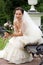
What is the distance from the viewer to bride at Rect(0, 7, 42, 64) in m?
6.20

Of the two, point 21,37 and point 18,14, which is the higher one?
point 18,14

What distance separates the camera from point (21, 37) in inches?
247

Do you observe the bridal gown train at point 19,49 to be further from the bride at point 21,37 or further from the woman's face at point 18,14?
the woman's face at point 18,14

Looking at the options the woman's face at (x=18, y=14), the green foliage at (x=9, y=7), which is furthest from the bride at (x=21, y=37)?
the green foliage at (x=9, y=7)

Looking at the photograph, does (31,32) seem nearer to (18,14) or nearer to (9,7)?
(18,14)

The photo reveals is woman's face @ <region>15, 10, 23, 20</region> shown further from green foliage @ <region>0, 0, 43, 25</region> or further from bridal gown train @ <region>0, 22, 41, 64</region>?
green foliage @ <region>0, 0, 43, 25</region>

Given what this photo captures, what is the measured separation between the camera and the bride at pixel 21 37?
20.3 ft

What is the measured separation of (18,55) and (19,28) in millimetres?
613

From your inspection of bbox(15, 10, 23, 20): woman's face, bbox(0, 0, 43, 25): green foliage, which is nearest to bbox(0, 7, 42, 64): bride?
bbox(15, 10, 23, 20): woman's face

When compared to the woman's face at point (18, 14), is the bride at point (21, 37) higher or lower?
lower

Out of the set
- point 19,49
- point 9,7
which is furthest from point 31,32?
point 9,7

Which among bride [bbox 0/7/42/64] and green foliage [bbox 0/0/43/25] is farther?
green foliage [bbox 0/0/43/25]

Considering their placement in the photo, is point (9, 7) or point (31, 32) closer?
point (31, 32)

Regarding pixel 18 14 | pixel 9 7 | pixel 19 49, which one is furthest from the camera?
pixel 9 7
